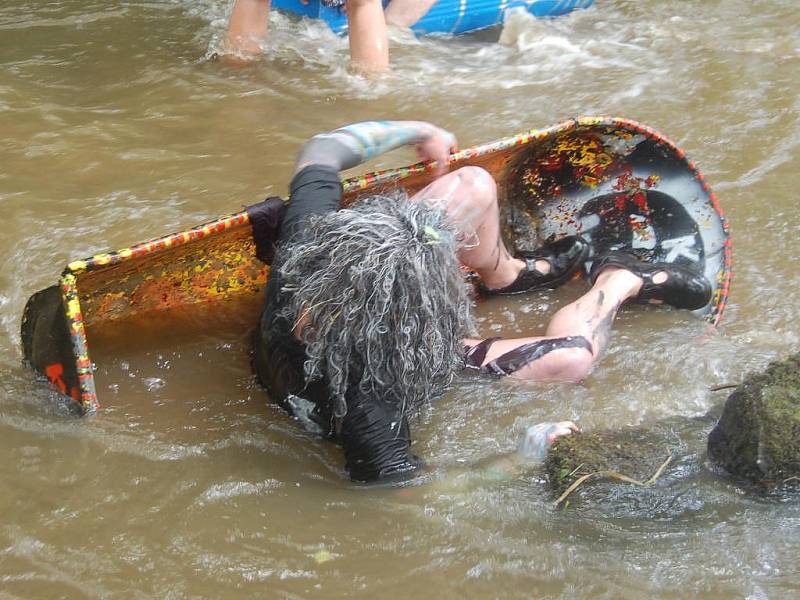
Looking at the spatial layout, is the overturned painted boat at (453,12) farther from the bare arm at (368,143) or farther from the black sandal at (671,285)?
the black sandal at (671,285)

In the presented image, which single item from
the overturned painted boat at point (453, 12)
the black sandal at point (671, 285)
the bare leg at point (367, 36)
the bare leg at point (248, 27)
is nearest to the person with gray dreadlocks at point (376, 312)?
the black sandal at point (671, 285)

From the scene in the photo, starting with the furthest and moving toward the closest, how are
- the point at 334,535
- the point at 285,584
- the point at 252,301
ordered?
the point at 252,301 → the point at 334,535 → the point at 285,584

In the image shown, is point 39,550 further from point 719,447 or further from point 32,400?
point 719,447

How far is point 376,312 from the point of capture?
192 cm

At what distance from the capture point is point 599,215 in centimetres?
325

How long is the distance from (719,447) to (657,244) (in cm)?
111

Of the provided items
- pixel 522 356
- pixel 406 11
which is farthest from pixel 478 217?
pixel 406 11

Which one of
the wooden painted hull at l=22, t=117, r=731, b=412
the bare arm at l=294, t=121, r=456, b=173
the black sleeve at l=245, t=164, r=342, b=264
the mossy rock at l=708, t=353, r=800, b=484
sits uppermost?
the bare arm at l=294, t=121, r=456, b=173

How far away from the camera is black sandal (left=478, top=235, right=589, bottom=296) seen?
121 inches

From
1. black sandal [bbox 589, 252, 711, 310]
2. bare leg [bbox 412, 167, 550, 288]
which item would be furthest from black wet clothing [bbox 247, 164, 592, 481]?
A: black sandal [bbox 589, 252, 711, 310]

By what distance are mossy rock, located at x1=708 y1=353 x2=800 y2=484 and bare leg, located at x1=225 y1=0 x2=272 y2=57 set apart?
3.17 metres

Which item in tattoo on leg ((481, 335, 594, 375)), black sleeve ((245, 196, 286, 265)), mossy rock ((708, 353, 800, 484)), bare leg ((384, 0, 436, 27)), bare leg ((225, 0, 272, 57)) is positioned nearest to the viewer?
mossy rock ((708, 353, 800, 484))

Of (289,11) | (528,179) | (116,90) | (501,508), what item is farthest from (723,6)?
(501,508)

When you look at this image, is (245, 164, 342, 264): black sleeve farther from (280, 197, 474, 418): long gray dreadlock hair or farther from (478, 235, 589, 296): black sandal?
(478, 235, 589, 296): black sandal
